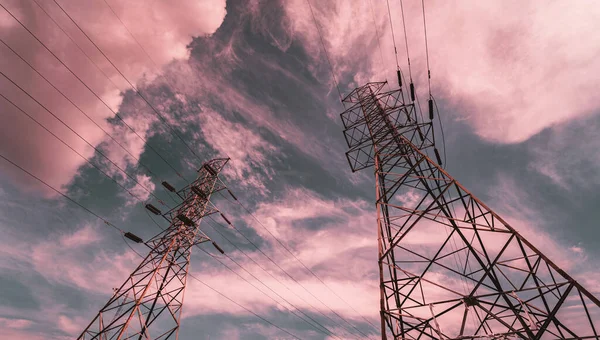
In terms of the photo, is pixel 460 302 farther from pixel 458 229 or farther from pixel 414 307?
pixel 458 229

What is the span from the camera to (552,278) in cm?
564

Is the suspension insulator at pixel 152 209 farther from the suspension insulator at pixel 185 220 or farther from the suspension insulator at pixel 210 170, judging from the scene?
the suspension insulator at pixel 210 170

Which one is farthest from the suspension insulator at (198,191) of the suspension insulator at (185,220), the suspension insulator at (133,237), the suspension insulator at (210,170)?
the suspension insulator at (133,237)

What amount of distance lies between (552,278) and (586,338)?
1247 millimetres

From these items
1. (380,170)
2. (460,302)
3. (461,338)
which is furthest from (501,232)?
(380,170)

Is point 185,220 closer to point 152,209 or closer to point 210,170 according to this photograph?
point 152,209

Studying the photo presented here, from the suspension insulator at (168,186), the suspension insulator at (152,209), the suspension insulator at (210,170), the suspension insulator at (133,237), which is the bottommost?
the suspension insulator at (133,237)

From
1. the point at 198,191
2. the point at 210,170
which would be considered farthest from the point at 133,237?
the point at 210,170

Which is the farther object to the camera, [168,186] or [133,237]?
[168,186]

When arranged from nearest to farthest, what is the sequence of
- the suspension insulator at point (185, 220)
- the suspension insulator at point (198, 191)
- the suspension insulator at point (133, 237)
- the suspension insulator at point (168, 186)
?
the suspension insulator at point (133, 237)
the suspension insulator at point (185, 220)
the suspension insulator at point (198, 191)
the suspension insulator at point (168, 186)

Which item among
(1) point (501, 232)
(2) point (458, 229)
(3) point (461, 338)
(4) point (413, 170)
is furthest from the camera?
(4) point (413, 170)

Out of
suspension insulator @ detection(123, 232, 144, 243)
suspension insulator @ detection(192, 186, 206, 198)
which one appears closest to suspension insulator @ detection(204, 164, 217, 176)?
suspension insulator @ detection(192, 186, 206, 198)

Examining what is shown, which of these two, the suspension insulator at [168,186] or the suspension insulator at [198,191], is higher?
the suspension insulator at [168,186]

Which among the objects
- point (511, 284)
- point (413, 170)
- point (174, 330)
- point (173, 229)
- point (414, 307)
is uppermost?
point (413, 170)
